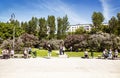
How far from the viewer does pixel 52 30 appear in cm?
7656

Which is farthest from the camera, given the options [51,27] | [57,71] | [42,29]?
[42,29]

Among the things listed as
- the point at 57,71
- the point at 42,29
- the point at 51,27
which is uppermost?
the point at 51,27

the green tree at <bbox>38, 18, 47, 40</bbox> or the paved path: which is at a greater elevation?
the green tree at <bbox>38, 18, 47, 40</bbox>

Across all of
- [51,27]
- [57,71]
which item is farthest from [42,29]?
[57,71]

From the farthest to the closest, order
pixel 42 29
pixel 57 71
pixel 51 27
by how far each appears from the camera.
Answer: pixel 42 29, pixel 51 27, pixel 57 71

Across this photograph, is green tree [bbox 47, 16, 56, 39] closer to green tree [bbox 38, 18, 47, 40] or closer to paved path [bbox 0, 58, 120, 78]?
green tree [bbox 38, 18, 47, 40]

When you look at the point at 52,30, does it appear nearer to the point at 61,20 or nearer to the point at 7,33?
the point at 61,20

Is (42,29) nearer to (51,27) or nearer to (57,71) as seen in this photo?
(51,27)

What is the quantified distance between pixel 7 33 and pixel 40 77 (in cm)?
6354

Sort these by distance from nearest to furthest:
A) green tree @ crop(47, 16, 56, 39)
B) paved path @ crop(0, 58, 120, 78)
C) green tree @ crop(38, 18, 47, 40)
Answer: paved path @ crop(0, 58, 120, 78) < green tree @ crop(47, 16, 56, 39) < green tree @ crop(38, 18, 47, 40)

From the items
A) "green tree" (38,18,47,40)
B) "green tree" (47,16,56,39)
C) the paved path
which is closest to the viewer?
the paved path

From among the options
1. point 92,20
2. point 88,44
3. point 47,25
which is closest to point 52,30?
point 47,25

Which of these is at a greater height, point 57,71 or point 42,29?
point 42,29

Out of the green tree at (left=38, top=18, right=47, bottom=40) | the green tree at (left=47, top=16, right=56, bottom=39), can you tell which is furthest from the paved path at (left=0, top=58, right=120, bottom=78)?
the green tree at (left=38, top=18, right=47, bottom=40)
